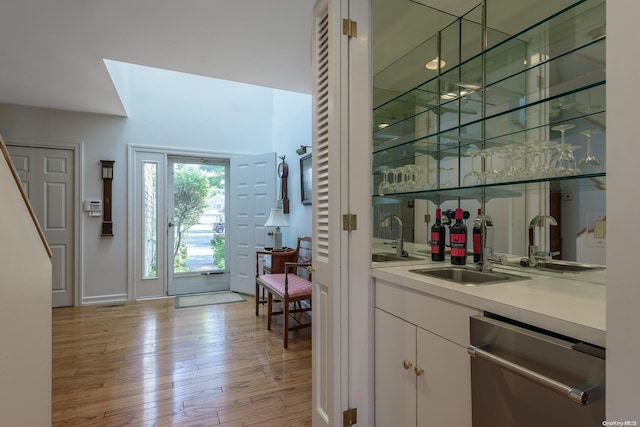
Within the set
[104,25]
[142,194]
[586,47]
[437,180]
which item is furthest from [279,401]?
[142,194]

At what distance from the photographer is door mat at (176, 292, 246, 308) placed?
429cm

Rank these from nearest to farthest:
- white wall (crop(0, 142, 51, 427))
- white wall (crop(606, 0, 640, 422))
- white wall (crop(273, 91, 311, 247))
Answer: white wall (crop(606, 0, 640, 422)), white wall (crop(0, 142, 51, 427)), white wall (crop(273, 91, 311, 247))

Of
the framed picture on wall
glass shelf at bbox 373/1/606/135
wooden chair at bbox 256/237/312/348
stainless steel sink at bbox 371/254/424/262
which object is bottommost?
wooden chair at bbox 256/237/312/348

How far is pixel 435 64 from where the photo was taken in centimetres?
214

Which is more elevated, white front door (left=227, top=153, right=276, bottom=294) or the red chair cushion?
white front door (left=227, top=153, right=276, bottom=294)

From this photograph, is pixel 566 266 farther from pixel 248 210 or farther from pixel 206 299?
pixel 206 299

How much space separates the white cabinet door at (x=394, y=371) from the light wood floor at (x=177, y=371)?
23.6 inches

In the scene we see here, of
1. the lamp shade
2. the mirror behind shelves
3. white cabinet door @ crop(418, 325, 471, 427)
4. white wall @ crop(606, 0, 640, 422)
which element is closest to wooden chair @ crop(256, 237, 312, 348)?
the lamp shade

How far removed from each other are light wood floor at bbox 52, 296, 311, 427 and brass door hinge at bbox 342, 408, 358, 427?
0.43 m

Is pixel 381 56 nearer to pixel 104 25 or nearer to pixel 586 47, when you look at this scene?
pixel 586 47

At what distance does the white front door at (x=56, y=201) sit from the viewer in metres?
4.00

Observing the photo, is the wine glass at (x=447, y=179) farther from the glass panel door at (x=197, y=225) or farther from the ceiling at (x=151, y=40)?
the glass panel door at (x=197, y=225)

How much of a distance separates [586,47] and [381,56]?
937 mm

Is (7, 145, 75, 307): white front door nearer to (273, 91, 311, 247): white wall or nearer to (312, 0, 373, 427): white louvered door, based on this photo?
(273, 91, 311, 247): white wall
